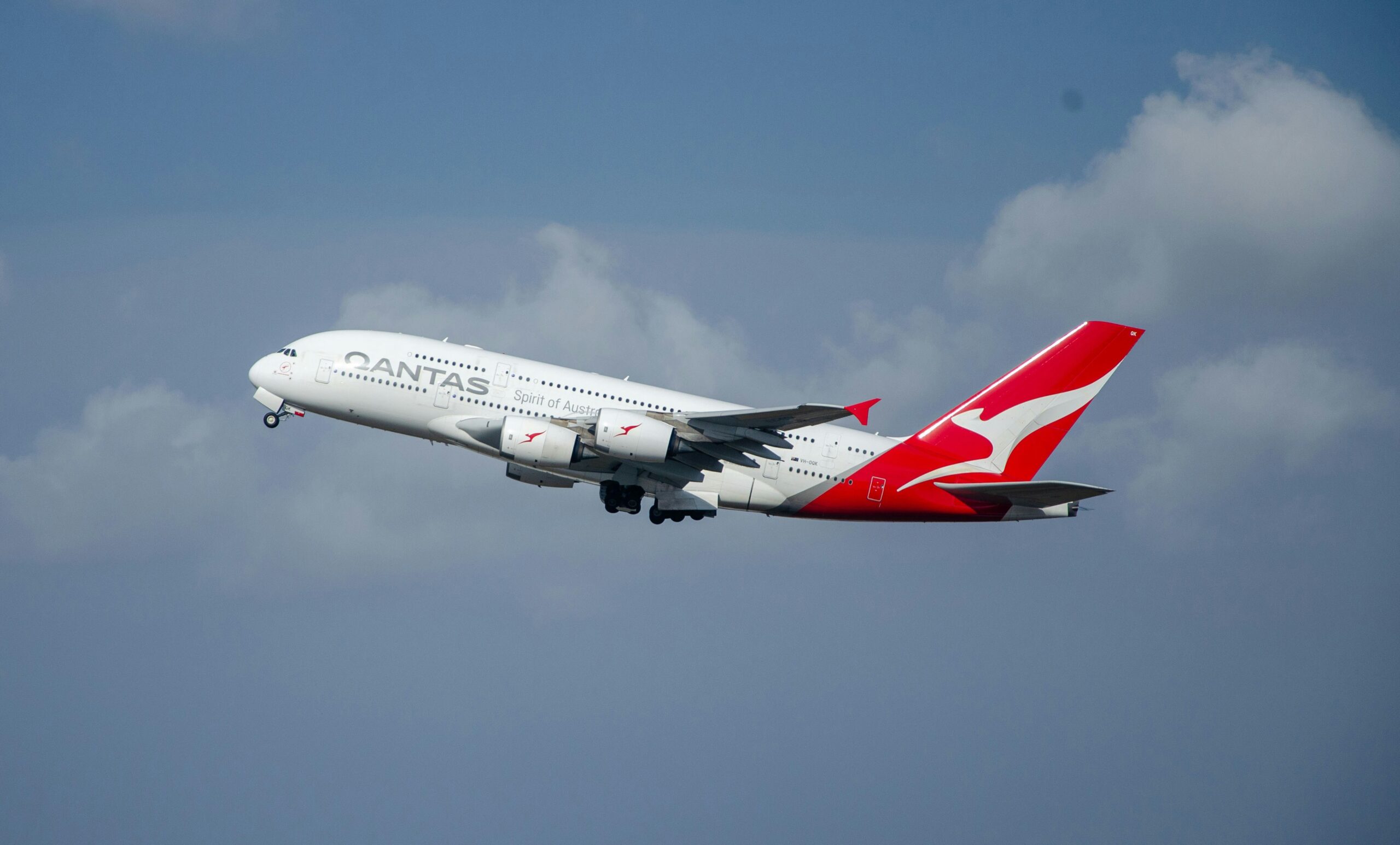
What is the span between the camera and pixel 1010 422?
5391cm

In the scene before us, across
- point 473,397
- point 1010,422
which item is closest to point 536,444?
point 473,397

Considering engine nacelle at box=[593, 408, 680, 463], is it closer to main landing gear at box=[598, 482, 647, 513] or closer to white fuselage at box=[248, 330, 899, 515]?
white fuselage at box=[248, 330, 899, 515]

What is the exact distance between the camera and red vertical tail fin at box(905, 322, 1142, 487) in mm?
52656

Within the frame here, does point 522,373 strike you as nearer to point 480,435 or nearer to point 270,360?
point 480,435

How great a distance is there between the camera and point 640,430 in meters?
46.6

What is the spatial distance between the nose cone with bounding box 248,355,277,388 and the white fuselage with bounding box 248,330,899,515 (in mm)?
45

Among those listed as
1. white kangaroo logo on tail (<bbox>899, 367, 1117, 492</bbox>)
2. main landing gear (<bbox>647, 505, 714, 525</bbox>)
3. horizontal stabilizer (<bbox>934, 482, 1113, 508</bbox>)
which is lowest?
main landing gear (<bbox>647, 505, 714, 525</bbox>)

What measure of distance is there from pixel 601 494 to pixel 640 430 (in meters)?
6.17

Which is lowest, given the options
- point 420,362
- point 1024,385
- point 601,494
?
point 601,494

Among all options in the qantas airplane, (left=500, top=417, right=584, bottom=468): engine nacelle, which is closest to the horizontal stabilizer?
the qantas airplane

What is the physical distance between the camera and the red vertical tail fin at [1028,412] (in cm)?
5266

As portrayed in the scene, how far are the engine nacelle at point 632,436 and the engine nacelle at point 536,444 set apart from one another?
3.86 feet

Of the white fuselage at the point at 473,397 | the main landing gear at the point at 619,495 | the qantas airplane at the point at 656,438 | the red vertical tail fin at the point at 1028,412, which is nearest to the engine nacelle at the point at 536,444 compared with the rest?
the qantas airplane at the point at 656,438

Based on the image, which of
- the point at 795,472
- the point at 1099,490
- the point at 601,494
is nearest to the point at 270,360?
the point at 601,494
